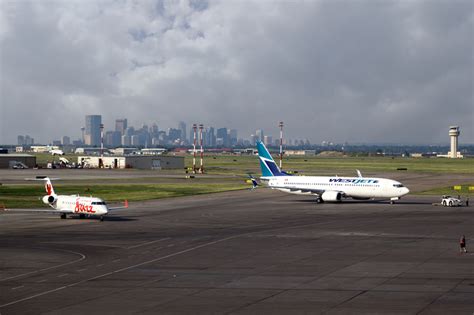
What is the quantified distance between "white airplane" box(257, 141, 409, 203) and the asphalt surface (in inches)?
517

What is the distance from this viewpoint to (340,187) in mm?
105625

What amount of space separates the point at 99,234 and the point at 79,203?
522 inches

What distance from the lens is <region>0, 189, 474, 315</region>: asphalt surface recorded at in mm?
38281

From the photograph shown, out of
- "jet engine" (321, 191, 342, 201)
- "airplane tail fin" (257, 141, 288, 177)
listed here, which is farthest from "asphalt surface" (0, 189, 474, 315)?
"airplane tail fin" (257, 141, 288, 177)

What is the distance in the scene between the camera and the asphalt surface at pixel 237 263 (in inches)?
1507

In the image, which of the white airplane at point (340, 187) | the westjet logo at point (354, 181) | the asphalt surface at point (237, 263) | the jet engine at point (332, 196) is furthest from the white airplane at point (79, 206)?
the westjet logo at point (354, 181)

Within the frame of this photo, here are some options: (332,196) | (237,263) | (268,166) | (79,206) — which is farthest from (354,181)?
(237,263)

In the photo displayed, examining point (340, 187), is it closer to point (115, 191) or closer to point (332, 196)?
point (332, 196)

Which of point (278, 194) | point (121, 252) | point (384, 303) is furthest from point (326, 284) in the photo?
point (278, 194)

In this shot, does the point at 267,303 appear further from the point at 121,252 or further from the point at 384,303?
the point at 121,252

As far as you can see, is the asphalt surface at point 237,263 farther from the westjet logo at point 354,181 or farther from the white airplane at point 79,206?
the westjet logo at point 354,181

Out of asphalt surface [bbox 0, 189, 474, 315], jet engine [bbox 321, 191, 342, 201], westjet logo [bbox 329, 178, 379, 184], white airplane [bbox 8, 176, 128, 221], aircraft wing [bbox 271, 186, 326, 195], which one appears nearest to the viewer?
asphalt surface [bbox 0, 189, 474, 315]

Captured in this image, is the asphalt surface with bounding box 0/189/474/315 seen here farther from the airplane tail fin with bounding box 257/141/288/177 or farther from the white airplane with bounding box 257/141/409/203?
the airplane tail fin with bounding box 257/141/288/177

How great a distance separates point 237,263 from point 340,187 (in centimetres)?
5614
